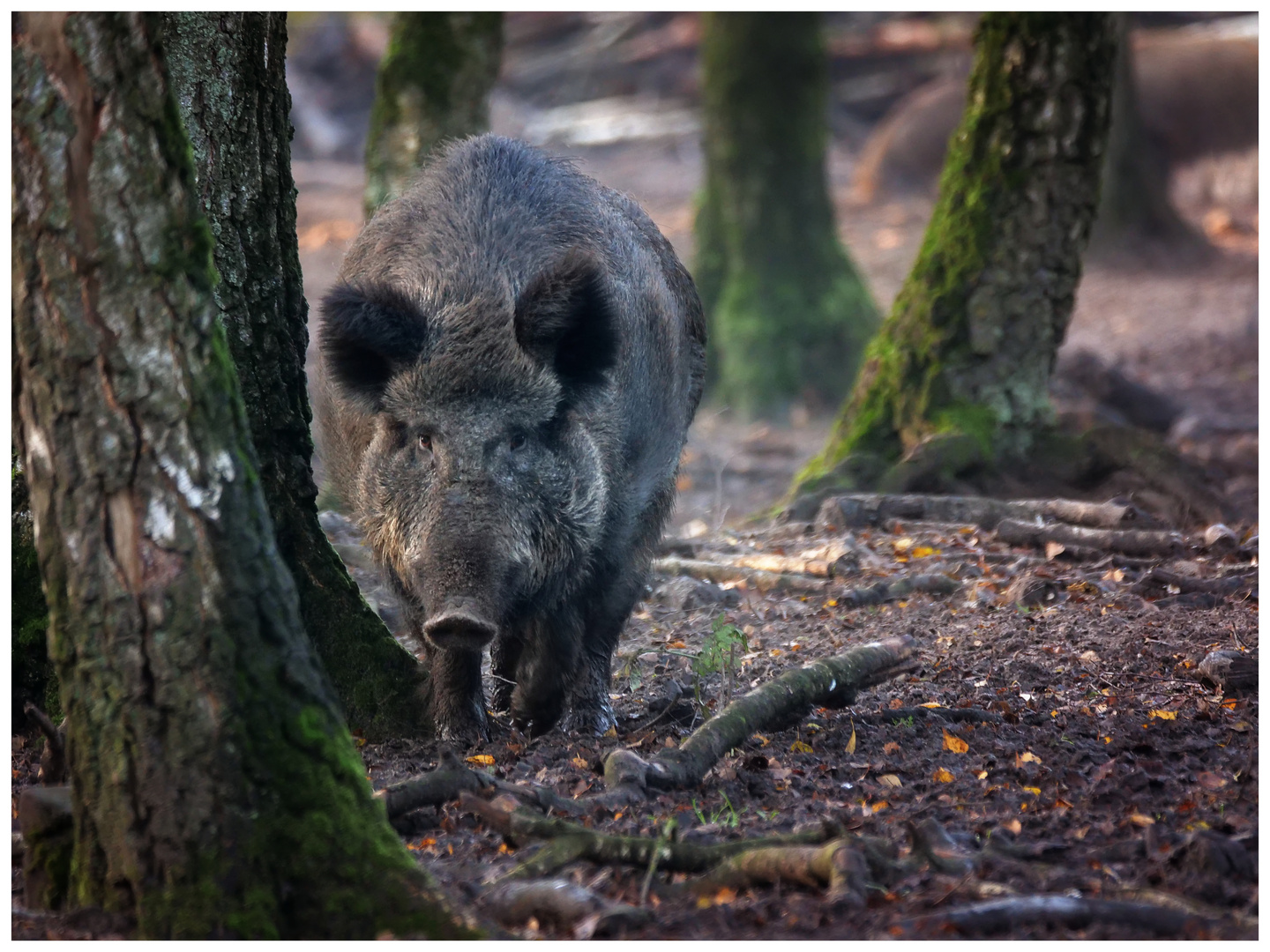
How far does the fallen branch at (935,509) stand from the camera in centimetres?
768

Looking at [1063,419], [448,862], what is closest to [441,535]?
[448,862]

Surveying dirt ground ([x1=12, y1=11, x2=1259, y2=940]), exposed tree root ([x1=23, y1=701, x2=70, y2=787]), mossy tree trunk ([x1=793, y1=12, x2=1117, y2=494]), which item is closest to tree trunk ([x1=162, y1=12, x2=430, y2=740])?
dirt ground ([x1=12, y1=11, x2=1259, y2=940])

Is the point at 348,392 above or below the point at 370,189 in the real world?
below

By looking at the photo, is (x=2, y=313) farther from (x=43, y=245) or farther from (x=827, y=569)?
(x=827, y=569)

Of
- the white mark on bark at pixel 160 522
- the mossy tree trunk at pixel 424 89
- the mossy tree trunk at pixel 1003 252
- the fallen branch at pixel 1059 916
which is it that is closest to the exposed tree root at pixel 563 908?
the fallen branch at pixel 1059 916

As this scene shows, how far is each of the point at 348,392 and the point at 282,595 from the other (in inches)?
79.7

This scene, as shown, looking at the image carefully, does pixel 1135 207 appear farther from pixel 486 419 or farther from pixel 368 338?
pixel 368 338

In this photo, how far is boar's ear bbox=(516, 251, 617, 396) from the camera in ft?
16.0

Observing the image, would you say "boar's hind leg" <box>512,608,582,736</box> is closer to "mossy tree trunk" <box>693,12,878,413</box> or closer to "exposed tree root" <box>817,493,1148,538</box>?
"exposed tree root" <box>817,493,1148,538</box>

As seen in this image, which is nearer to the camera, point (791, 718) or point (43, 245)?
point (43, 245)

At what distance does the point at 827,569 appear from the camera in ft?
23.3

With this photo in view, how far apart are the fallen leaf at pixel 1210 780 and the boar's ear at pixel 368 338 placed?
3.08m

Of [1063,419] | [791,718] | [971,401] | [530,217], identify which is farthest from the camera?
[1063,419]

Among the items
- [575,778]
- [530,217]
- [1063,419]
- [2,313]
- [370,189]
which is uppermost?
[370,189]
